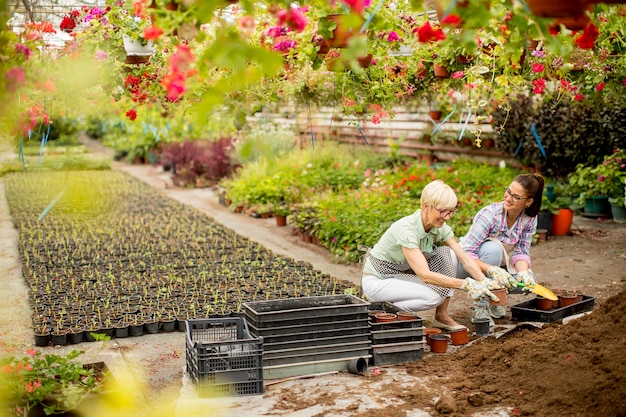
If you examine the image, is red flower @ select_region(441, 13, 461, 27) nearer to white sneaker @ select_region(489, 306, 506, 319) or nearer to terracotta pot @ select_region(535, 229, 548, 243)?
white sneaker @ select_region(489, 306, 506, 319)

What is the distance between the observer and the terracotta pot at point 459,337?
4609 mm

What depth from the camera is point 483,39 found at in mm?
4754

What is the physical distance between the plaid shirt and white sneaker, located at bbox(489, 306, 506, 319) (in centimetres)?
34

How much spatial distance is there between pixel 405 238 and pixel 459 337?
2.41 ft

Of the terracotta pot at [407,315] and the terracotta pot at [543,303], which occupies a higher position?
the terracotta pot at [407,315]

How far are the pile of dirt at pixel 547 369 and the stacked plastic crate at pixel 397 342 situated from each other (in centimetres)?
8

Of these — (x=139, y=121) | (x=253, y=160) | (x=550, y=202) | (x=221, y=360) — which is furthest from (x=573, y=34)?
(x=139, y=121)

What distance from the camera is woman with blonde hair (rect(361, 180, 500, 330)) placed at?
4355 mm

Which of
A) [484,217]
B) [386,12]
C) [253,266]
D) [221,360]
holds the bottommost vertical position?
[253,266]

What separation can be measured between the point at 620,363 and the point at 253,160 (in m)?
9.99

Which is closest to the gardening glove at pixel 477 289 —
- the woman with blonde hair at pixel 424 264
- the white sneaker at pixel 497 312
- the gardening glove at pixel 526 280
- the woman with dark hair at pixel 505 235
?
the woman with blonde hair at pixel 424 264

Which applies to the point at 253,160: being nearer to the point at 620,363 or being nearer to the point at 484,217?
the point at 484,217

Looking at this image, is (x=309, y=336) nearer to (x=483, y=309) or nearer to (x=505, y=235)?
(x=483, y=309)

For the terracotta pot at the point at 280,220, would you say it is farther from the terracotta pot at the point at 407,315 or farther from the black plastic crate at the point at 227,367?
the black plastic crate at the point at 227,367
